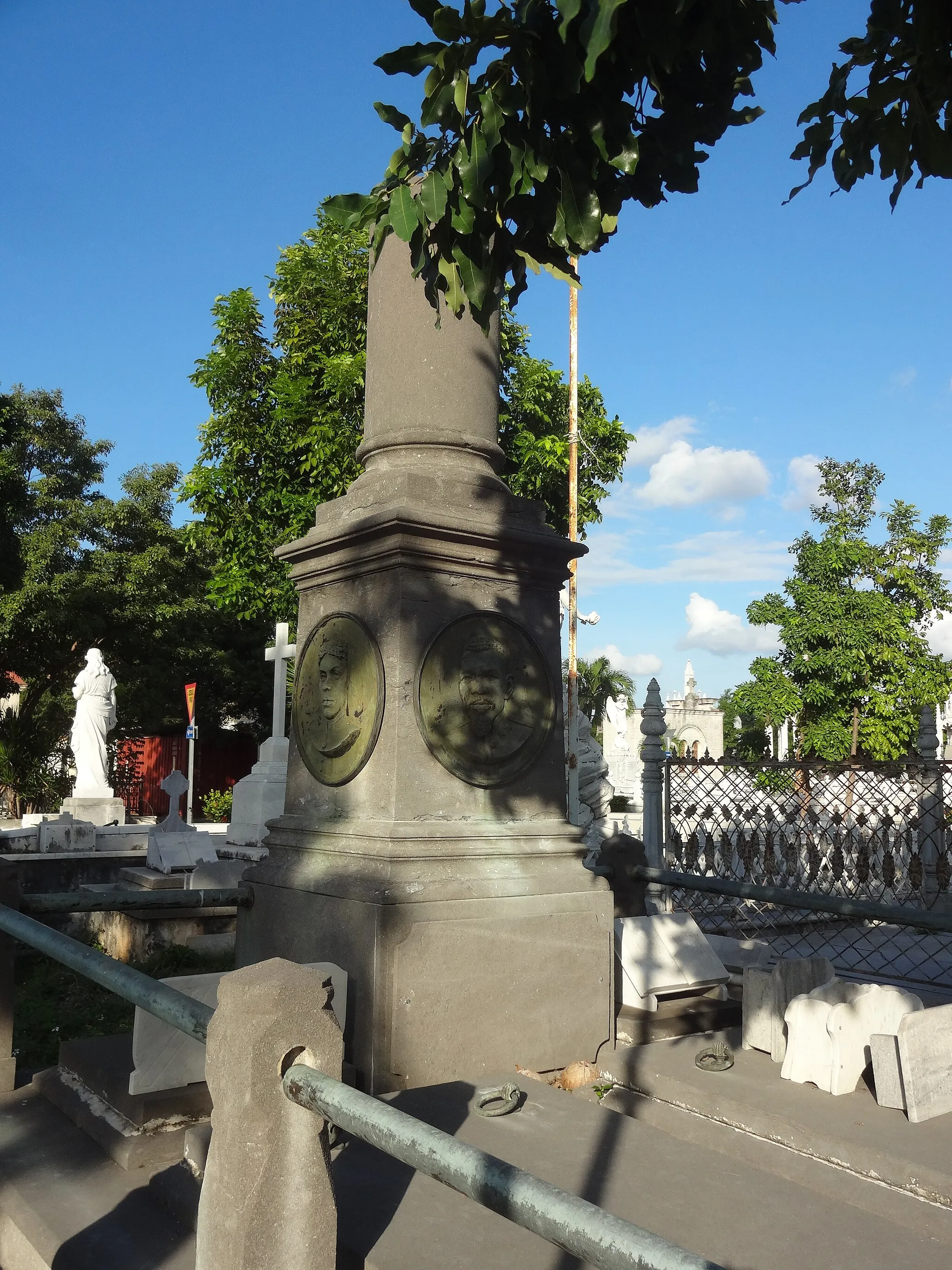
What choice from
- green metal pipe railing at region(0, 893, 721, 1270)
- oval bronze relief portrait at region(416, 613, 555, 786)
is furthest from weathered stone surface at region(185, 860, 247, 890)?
green metal pipe railing at region(0, 893, 721, 1270)

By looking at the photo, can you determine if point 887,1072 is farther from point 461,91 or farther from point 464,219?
point 461,91

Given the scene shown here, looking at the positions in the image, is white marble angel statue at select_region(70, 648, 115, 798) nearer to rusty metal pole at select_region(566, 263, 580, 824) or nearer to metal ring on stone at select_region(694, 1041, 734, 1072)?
rusty metal pole at select_region(566, 263, 580, 824)

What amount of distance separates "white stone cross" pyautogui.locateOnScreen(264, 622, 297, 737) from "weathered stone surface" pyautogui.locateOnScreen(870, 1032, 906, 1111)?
12636 millimetres

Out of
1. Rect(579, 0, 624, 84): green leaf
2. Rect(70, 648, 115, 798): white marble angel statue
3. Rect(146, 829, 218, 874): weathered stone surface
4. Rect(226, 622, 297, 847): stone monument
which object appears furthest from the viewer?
Rect(70, 648, 115, 798): white marble angel statue

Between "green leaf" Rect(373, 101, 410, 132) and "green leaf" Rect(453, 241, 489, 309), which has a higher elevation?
"green leaf" Rect(373, 101, 410, 132)

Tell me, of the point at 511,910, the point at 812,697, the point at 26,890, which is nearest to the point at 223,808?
the point at 26,890

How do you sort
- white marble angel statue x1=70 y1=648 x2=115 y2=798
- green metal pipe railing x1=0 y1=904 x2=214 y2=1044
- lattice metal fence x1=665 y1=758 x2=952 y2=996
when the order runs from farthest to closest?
white marble angel statue x1=70 y1=648 x2=115 y2=798
lattice metal fence x1=665 y1=758 x2=952 y2=996
green metal pipe railing x1=0 y1=904 x2=214 y2=1044

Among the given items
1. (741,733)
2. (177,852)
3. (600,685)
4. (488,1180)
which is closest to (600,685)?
(600,685)

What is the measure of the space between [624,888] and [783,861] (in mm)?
4614

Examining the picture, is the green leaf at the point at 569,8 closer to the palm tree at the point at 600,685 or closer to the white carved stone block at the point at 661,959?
the white carved stone block at the point at 661,959

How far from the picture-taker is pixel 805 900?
450 cm

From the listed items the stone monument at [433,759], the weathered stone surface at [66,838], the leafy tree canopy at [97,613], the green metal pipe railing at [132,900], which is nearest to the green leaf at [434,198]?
the stone monument at [433,759]

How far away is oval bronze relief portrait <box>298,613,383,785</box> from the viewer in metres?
4.23

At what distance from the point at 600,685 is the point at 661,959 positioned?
53213mm
